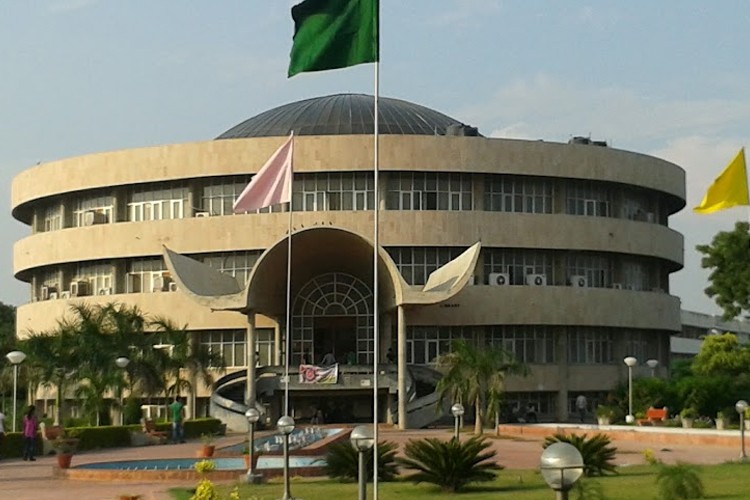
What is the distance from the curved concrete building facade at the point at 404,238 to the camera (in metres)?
54.6

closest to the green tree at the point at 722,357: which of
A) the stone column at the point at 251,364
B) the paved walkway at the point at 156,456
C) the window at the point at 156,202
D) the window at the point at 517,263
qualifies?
the window at the point at 517,263

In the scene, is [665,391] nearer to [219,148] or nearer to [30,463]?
[219,148]

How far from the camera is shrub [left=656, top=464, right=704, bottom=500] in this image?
16.5m

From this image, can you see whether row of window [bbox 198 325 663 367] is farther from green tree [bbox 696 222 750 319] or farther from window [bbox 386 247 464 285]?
green tree [bbox 696 222 750 319]

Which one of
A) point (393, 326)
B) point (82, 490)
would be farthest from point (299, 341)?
point (82, 490)

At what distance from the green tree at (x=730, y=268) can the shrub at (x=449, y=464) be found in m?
31.2

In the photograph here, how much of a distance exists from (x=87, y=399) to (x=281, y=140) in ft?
54.7

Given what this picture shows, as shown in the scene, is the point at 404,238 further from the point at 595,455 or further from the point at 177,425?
the point at 595,455

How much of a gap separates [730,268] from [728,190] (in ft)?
77.6

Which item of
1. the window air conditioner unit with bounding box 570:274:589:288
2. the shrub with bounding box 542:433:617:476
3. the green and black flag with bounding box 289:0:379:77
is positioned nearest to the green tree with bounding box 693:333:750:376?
the window air conditioner unit with bounding box 570:274:589:288

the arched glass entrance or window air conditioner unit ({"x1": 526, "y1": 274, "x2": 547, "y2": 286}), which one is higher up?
window air conditioner unit ({"x1": 526, "y1": 274, "x2": 547, "y2": 286})

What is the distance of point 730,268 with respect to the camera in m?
49.7

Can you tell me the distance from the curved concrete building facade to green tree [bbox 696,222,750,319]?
24.9ft

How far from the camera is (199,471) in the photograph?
70.1 ft
